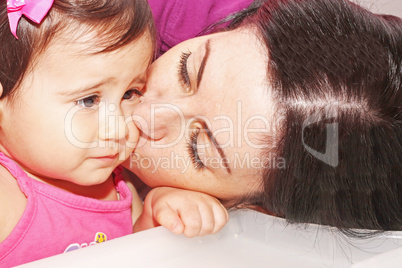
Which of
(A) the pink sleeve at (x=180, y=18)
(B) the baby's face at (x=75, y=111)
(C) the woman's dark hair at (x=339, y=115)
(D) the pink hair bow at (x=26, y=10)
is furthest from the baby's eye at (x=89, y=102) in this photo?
(A) the pink sleeve at (x=180, y=18)

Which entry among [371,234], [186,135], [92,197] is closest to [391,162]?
[371,234]

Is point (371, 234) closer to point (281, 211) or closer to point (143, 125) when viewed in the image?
point (281, 211)

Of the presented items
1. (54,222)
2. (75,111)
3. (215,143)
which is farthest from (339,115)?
(54,222)

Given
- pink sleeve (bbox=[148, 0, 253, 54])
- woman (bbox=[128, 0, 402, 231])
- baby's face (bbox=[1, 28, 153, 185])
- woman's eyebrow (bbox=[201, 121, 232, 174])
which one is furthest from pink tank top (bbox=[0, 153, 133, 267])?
pink sleeve (bbox=[148, 0, 253, 54])

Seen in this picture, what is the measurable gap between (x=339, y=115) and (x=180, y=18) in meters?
0.56

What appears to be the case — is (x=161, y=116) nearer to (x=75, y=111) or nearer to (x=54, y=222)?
(x=75, y=111)

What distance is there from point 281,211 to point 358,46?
0.33 m

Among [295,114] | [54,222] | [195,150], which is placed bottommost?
[54,222]

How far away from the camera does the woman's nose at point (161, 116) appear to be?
2.95 ft

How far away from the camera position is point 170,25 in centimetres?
123

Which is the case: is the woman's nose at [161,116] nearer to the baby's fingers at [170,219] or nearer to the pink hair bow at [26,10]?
the baby's fingers at [170,219]

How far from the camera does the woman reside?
2.70 feet

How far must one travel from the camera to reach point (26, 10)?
2.44 feet

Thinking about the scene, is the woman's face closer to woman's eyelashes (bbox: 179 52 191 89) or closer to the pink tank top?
woman's eyelashes (bbox: 179 52 191 89)
